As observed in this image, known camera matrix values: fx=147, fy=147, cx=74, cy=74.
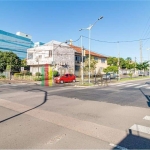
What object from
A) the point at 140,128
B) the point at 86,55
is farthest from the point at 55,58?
the point at 140,128

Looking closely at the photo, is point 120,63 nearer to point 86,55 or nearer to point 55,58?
point 86,55

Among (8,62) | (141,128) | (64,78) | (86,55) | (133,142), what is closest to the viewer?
(133,142)

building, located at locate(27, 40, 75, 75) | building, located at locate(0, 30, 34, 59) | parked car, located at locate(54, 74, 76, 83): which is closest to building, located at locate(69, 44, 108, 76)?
building, located at locate(27, 40, 75, 75)

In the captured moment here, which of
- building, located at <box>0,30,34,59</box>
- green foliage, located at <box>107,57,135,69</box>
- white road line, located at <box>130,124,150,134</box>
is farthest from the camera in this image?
building, located at <box>0,30,34,59</box>

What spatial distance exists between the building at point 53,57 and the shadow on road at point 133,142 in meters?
29.5

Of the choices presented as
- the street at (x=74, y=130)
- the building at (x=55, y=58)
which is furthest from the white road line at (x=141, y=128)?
the building at (x=55, y=58)

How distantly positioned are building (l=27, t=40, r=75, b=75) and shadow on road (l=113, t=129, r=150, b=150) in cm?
2949

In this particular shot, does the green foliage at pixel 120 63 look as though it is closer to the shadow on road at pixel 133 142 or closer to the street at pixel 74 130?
the street at pixel 74 130

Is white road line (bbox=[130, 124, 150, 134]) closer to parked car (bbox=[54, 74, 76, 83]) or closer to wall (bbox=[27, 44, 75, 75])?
parked car (bbox=[54, 74, 76, 83])

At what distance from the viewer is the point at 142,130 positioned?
198 inches

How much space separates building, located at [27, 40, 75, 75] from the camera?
33625mm

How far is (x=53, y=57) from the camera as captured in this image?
33.2 metres

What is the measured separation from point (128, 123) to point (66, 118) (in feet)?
8.31

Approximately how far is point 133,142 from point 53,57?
30.3 metres
